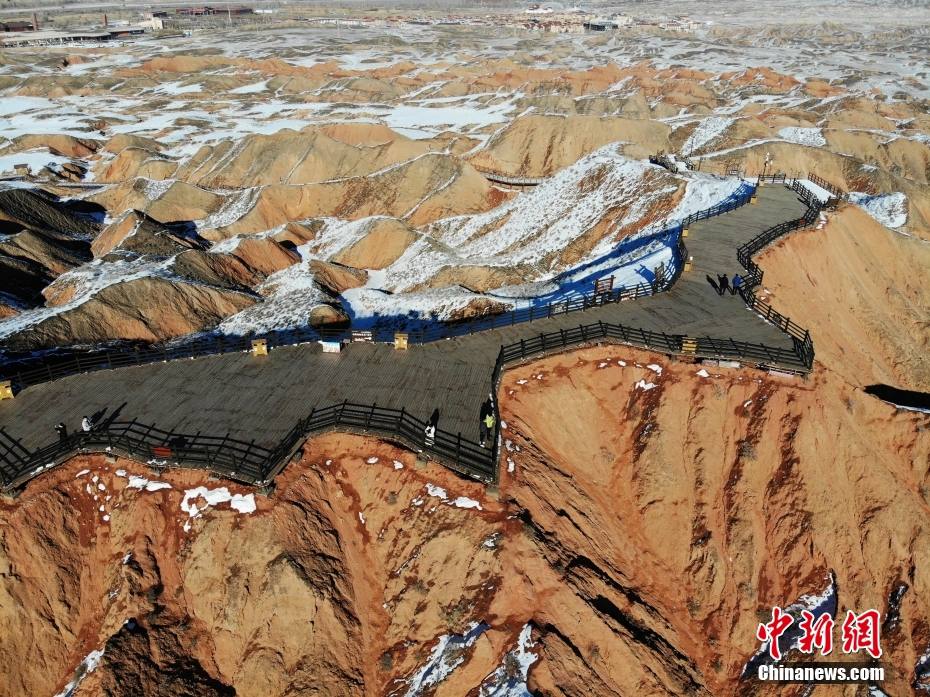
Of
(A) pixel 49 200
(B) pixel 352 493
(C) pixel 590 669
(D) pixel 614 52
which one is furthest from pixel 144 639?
(D) pixel 614 52

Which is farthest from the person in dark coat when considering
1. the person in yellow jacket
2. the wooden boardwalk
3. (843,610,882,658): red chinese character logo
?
the person in yellow jacket

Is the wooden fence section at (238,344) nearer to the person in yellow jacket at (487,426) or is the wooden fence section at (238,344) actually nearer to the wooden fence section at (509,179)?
the person in yellow jacket at (487,426)

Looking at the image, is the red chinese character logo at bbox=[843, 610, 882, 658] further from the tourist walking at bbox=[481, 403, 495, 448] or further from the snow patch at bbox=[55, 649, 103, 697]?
the snow patch at bbox=[55, 649, 103, 697]

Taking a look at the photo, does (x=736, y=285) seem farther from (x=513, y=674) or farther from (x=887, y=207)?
(x=887, y=207)

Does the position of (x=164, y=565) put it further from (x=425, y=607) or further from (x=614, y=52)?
(x=614, y=52)

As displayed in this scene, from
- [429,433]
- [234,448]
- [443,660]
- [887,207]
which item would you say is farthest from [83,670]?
[887,207]

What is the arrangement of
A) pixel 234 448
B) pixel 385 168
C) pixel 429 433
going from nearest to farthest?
pixel 234 448 → pixel 429 433 → pixel 385 168
